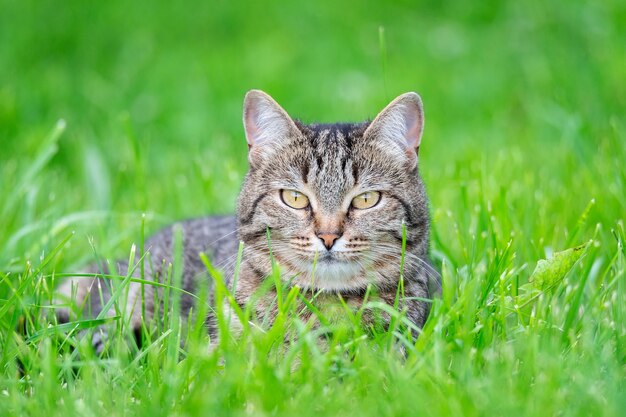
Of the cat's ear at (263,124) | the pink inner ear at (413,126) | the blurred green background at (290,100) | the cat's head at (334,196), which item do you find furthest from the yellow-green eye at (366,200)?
the blurred green background at (290,100)

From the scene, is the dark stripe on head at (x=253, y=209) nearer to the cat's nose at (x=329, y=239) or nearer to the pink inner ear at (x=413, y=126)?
the cat's nose at (x=329, y=239)

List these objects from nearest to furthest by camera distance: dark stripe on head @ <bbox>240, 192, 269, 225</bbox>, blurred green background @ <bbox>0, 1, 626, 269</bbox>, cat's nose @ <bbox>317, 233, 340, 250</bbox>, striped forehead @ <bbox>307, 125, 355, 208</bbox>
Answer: cat's nose @ <bbox>317, 233, 340, 250</bbox> < striped forehead @ <bbox>307, 125, 355, 208</bbox> < dark stripe on head @ <bbox>240, 192, 269, 225</bbox> < blurred green background @ <bbox>0, 1, 626, 269</bbox>

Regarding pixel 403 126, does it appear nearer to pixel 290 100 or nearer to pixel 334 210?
pixel 334 210

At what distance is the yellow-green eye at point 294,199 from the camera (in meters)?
3.38

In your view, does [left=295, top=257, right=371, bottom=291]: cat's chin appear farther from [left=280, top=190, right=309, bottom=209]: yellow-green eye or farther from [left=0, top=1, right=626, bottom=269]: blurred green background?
[left=0, top=1, right=626, bottom=269]: blurred green background

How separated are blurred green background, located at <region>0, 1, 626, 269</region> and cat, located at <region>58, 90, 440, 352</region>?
0.51 metres

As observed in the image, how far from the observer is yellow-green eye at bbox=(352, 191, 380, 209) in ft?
11.1

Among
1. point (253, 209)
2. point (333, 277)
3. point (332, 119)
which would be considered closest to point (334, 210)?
point (333, 277)

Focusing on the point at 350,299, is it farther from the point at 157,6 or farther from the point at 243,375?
the point at 157,6

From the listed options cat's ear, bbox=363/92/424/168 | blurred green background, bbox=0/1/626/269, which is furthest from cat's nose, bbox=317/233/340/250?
blurred green background, bbox=0/1/626/269

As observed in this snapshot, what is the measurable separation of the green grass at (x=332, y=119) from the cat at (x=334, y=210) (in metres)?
0.18

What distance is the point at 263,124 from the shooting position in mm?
3631

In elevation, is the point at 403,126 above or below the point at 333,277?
above

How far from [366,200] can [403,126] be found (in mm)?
401
